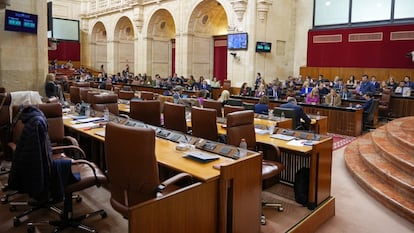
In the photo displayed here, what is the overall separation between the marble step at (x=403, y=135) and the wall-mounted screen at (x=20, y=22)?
25.7 ft

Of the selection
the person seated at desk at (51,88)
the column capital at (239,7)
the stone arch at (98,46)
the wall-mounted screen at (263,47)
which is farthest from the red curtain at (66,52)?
the person seated at desk at (51,88)

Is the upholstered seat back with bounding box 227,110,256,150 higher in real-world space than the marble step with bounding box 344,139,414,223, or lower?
higher

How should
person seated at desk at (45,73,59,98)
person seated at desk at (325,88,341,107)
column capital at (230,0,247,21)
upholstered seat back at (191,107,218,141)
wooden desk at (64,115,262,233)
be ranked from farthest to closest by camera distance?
1. column capital at (230,0,247,21)
2. person seated at desk at (325,88,341,107)
3. person seated at desk at (45,73,59,98)
4. upholstered seat back at (191,107,218,141)
5. wooden desk at (64,115,262,233)

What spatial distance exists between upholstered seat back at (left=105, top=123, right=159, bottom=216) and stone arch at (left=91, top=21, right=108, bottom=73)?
73.5ft

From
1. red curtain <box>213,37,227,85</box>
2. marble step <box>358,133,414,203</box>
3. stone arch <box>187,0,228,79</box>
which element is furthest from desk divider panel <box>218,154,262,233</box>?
red curtain <box>213,37,227,85</box>

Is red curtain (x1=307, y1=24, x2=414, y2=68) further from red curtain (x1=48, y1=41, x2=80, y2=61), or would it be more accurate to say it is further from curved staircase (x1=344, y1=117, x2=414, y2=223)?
red curtain (x1=48, y1=41, x2=80, y2=61)

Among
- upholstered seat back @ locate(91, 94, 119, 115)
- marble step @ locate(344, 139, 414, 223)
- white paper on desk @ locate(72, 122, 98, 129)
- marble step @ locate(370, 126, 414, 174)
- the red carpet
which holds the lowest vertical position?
marble step @ locate(344, 139, 414, 223)

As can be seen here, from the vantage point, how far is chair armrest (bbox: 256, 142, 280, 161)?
3.79 metres

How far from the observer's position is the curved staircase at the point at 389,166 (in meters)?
4.11

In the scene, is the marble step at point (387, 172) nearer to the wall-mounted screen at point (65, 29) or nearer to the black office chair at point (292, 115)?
the black office chair at point (292, 115)

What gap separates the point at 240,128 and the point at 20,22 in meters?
6.41

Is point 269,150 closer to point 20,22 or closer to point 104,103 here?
point 104,103

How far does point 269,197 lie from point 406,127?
3927 millimetres

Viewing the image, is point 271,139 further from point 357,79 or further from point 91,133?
point 357,79
